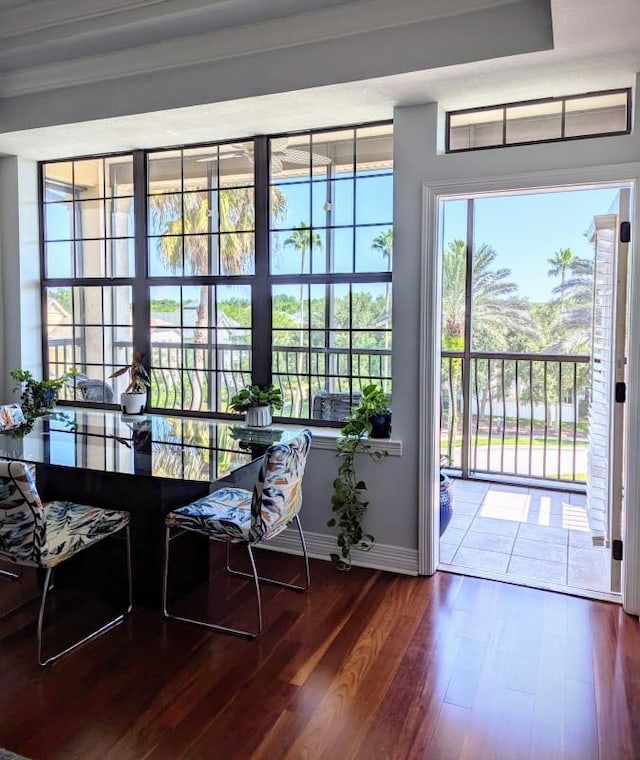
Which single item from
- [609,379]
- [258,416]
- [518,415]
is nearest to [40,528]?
[258,416]

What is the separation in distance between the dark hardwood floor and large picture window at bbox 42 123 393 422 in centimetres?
143

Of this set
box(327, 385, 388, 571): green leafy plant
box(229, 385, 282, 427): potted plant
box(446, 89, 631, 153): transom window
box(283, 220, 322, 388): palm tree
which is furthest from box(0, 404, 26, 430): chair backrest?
box(446, 89, 631, 153): transom window

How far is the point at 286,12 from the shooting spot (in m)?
3.06

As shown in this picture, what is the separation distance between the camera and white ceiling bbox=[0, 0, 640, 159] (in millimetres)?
2482

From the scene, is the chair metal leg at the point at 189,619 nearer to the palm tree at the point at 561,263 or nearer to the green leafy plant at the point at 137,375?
the green leafy plant at the point at 137,375

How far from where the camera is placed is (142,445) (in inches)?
128

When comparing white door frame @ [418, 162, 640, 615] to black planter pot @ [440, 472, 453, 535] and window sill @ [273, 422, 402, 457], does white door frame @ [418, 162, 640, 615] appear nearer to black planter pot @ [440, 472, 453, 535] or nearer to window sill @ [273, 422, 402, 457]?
window sill @ [273, 422, 402, 457]

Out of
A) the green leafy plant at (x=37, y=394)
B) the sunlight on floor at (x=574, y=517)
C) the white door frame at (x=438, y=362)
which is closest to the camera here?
the white door frame at (x=438, y=362)

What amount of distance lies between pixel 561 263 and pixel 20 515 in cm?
461

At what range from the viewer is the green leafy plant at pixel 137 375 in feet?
14.7

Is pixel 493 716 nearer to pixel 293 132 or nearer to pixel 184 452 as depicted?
pixel 184 452

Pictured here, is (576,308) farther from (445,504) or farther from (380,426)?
(380,426)

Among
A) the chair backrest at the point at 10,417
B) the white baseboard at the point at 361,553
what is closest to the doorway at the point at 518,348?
the white baseboard at the point at 361,553

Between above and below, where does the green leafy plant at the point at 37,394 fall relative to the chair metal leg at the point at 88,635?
above
